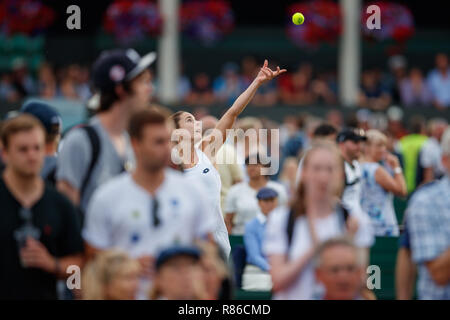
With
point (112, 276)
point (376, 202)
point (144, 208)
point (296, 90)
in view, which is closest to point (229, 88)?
point (296, 90)

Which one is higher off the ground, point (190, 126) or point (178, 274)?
point (190, 126)

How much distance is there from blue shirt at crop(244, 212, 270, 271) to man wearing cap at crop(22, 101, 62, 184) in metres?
2.80

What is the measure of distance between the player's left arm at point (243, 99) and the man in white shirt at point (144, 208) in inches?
109

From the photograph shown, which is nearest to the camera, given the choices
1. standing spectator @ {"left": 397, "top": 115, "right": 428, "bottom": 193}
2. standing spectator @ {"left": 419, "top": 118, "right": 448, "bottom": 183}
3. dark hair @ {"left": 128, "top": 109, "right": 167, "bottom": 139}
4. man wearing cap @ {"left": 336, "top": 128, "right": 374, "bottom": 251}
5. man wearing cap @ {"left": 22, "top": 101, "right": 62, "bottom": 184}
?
dark hair @ {"left": 128, "top": 109, "right": 167, "bottom": 139}

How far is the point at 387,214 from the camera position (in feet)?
34.7

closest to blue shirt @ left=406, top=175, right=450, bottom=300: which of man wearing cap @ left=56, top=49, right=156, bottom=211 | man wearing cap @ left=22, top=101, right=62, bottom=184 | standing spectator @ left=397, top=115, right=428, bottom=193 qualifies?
man wearing cap @ left=56, top=49, right=156, bottom=211

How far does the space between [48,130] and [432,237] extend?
107 inches

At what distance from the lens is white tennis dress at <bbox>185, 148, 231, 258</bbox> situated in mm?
8094

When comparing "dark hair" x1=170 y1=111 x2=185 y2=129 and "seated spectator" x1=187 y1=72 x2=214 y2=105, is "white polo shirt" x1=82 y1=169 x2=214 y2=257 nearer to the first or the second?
"dark hair" x1=170 y1=111 x2=185 y2=129

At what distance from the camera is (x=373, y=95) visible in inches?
928

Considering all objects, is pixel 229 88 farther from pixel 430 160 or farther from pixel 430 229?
pixel 430 229

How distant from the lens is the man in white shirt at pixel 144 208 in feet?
18.7

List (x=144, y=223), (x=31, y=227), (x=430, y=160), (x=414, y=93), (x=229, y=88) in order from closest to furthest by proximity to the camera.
→ 1. (x=144, y=223)
2. (x=31, y=227)
3. (x=430, y=160)
4. (x=414, y=93)
5. (x=229, y=88)

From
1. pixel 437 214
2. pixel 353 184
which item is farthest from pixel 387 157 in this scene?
pixel 437 214
